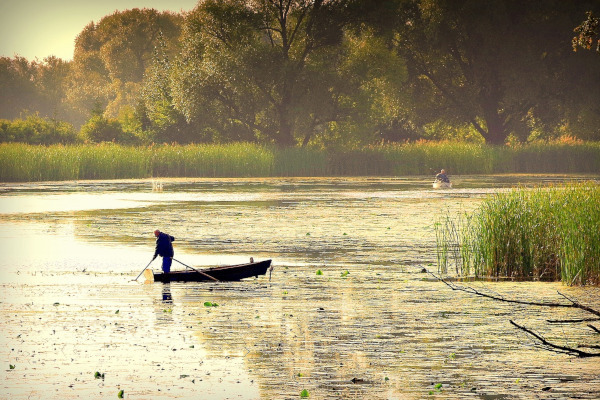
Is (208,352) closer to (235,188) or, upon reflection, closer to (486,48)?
(235,188)

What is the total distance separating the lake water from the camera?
13336 mm

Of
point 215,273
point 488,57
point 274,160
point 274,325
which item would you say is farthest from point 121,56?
point 274,325

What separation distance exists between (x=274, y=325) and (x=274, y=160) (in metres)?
67.1

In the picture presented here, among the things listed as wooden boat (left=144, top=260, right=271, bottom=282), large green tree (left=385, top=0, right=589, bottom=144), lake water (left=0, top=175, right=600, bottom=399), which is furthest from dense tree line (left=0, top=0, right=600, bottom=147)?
wooden boat (left=144, top=260, right=271, bottom=282)

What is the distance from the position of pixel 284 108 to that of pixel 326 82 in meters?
4.38

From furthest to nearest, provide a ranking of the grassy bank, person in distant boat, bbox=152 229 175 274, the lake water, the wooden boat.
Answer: person in distant boat, bbox=152 229 175 274
the grassy bank
the wooden boat
the lake water

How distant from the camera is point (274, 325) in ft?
57.1

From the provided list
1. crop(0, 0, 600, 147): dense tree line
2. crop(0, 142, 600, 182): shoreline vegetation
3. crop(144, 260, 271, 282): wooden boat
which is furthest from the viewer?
crop(0, 0, 600, 147): dense tree line

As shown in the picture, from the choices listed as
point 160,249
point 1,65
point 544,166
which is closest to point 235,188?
point 544,166

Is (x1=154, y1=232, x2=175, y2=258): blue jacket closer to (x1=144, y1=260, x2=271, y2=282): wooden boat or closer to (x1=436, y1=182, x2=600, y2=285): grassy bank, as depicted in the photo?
(x1=144, y1=260, x2=271, y2=282): wooden boat

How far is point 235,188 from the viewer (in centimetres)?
6650

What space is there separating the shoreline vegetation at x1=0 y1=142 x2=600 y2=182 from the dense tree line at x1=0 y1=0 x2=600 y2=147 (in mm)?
5071

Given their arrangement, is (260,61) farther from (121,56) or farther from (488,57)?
(121,56)

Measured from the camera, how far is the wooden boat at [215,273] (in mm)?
22797
